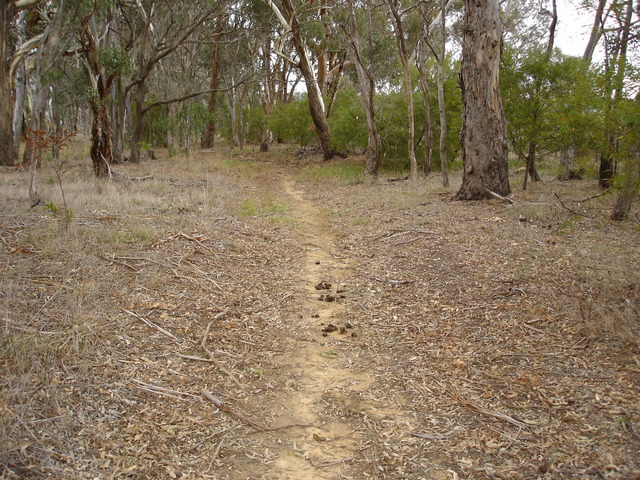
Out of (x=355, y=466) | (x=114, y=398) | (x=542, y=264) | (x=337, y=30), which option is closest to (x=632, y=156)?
(x=542, y=264)

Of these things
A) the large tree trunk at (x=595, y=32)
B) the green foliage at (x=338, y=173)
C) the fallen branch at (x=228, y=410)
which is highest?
the large tree trunk at (x=595, y=32)

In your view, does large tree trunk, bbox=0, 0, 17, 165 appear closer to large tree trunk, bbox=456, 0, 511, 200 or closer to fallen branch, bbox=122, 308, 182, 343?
large tree trunk, bbox=456, 0, 511, 200

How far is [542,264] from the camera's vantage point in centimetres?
556

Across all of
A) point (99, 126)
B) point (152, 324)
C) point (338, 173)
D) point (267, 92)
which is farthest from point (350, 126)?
point (152, 324)

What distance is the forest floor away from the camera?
290cm

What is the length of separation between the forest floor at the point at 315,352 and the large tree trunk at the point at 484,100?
7.98 ft

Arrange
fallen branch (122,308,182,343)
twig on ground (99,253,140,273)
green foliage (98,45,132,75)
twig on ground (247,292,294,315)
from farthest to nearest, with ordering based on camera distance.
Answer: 1. green foliage (98,45,132,75)
2. twig on ground (99,253,140,273)
3. twig on ground (247,292,294,315)
4. fallen branch (122,308,182,343)

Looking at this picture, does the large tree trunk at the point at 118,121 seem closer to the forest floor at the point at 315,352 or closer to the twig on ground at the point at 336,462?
the forest floor at the point at 315,352

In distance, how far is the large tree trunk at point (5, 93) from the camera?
14578 millimetres

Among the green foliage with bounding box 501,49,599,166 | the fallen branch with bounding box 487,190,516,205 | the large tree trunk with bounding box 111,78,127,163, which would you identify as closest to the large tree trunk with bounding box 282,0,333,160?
the large tree trunk with bounding box 111,78,127,163

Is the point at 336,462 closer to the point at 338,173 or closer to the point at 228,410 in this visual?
the point at 228,410

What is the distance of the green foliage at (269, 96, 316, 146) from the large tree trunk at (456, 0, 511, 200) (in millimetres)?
15054

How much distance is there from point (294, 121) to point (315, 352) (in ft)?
73.4

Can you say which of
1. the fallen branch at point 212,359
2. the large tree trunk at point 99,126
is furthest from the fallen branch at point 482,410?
the large tree trunk at point 99,126
